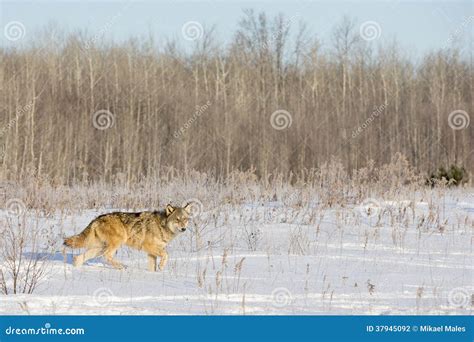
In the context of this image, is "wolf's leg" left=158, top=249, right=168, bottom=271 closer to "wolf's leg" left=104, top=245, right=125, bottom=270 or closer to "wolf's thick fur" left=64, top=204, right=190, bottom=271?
"wolf's thick fur" left=64, top=204, right=190, bottom=271

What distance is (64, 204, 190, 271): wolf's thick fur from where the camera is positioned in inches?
325

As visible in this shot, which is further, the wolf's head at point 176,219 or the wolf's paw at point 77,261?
the wolf's head at point 176,219

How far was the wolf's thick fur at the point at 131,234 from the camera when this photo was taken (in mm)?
8266

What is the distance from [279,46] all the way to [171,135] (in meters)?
12.7

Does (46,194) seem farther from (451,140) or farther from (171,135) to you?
(451,140)

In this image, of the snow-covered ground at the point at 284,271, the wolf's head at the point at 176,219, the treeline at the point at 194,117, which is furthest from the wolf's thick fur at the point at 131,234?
the treeline at the point at 194,117

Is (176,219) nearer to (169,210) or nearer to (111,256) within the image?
(169,210)

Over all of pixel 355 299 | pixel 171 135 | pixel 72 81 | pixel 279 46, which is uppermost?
pixel 279 46

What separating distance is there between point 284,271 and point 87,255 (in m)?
2.14

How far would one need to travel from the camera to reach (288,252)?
9148 mm

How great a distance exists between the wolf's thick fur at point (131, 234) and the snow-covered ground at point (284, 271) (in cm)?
18

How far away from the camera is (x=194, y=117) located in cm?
2717

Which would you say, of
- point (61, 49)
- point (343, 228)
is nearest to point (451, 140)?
point (61, 49)

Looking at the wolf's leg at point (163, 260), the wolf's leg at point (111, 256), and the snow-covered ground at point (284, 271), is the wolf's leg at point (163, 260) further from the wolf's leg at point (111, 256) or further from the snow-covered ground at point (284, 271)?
the wolf's leg at point (111, 256)
